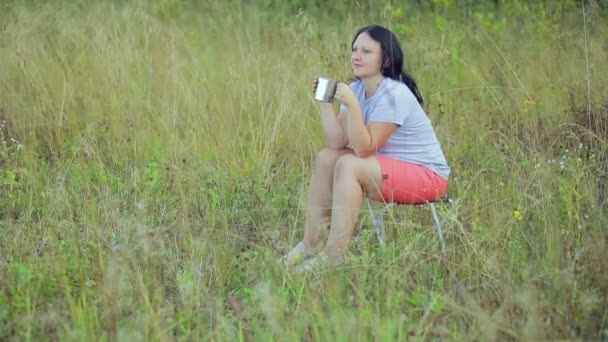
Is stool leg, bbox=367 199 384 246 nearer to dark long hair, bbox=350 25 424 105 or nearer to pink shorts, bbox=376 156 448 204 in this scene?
pink shorts, bbox=376 156 448 204

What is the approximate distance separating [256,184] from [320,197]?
0.72m

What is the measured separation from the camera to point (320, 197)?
403cm

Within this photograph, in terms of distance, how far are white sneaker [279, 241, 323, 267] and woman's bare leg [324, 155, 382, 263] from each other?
119 mm

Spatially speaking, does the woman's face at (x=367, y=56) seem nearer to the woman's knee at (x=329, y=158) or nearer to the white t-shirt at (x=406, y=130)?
the white t-shirt at (x=406, y=130)

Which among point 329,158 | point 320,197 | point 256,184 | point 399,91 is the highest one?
point 399,91

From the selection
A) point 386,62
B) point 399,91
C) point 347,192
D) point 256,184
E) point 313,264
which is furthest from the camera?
point 256,184

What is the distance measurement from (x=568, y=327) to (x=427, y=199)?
3.39 feet

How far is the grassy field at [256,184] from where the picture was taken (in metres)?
3.18

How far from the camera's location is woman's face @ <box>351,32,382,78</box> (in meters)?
4.04

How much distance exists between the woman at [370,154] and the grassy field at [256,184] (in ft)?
0.43

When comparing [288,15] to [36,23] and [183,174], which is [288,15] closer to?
[36,23]

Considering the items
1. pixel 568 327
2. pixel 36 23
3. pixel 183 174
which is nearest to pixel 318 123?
pixel 183 174

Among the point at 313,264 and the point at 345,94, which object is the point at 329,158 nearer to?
the point at 345,94

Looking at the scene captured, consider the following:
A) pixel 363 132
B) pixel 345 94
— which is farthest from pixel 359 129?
pixel 345 94
